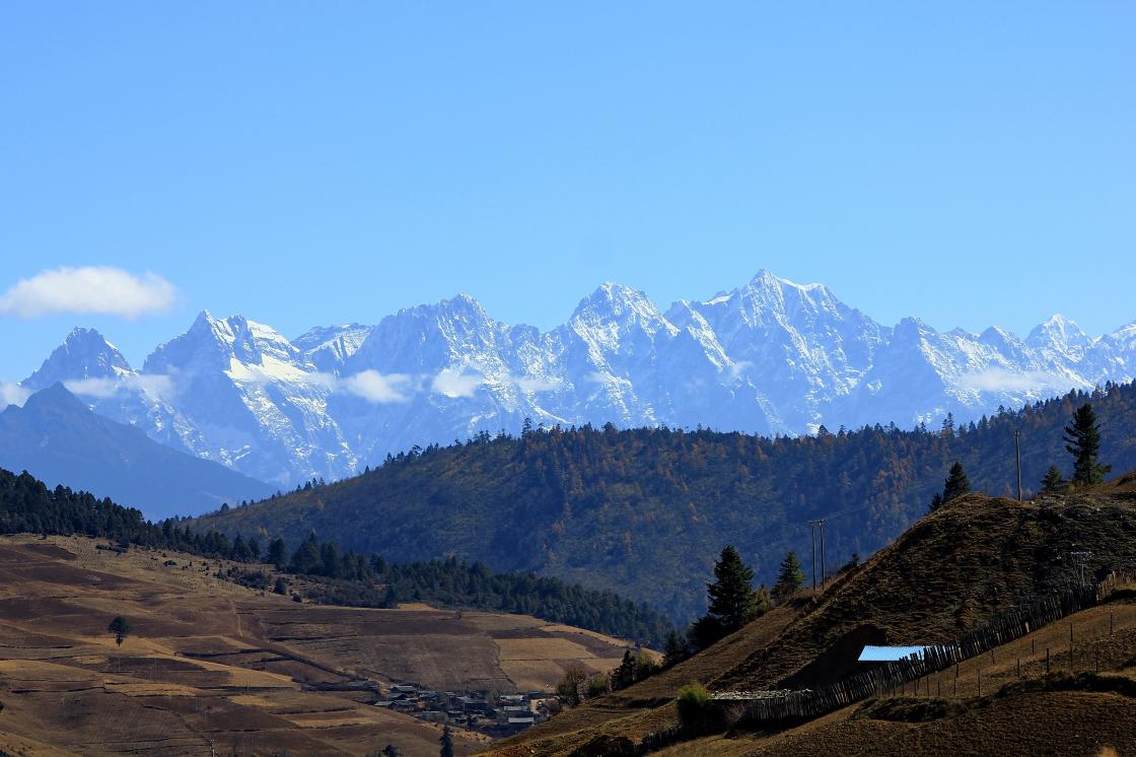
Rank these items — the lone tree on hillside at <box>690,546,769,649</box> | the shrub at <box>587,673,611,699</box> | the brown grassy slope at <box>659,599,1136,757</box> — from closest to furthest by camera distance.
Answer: the brown grassy slope at <box>659,599,1136,757</box> < the shrub at <box>587,673,611,699</box> < the lone tree on hillside at <box>690,546,769,649</box>

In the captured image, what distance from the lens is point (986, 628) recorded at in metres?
79.1

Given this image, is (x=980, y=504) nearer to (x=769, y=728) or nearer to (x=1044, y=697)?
(x=769, y=728)

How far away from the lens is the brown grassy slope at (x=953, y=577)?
86188mm

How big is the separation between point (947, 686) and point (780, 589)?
81.9 metres

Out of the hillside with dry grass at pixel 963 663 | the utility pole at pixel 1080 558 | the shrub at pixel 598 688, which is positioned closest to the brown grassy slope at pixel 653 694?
the hillside with dry grass at pixel 963 663

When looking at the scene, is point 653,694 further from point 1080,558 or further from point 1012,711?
point 1012,711

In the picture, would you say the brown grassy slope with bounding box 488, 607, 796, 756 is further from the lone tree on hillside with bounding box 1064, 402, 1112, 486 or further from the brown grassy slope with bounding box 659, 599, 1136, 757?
the lone tree on hillside with bounding box 1064, 402, 1112, 486

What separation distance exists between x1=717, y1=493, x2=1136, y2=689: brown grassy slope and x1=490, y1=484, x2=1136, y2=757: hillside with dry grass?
11 centimetres

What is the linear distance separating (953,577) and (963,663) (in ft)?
57.1

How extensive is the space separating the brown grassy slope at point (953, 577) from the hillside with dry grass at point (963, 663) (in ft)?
0.35

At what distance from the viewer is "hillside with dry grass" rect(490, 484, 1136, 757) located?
201 feet

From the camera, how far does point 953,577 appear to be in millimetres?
91125

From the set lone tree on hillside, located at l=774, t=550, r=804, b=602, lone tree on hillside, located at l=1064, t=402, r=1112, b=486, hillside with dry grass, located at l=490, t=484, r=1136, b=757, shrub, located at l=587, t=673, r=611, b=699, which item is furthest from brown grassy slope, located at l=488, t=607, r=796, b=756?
lone tree on hillside, located at l=1064, t=402, r=1112, b=486

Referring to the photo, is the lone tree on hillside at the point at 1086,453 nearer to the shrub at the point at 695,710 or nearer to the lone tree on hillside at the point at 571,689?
the lone tree on hillside at the point at 571,689
